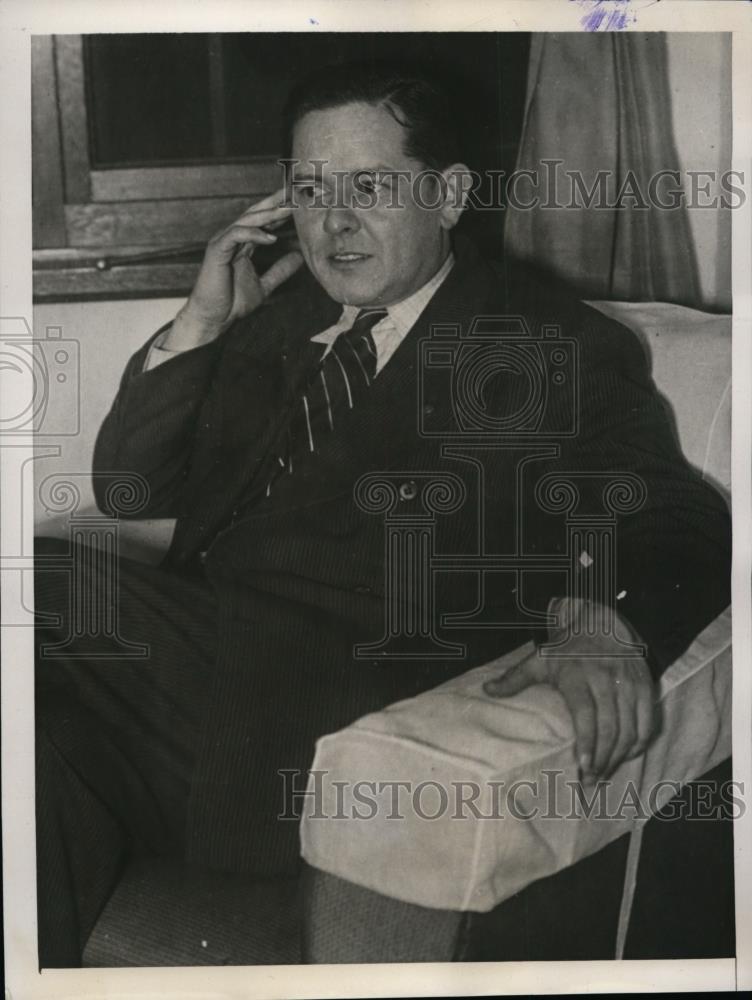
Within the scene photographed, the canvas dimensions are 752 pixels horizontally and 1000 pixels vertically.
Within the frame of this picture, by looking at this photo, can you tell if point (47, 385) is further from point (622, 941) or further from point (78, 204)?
point (622, 941)

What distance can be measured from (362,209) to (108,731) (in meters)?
0.79

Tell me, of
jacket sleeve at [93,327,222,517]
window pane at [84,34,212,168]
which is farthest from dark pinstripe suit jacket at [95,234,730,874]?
window pane at [84,34,212,168]

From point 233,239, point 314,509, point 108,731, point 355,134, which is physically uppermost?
point 355,134

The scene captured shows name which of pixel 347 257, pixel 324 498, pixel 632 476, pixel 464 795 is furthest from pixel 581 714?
pixel 347 257

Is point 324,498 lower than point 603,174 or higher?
lower

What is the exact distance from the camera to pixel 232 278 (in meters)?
1.42

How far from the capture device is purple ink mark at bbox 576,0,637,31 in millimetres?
1443

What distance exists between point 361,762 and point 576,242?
77cm

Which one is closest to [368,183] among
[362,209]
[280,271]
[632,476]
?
[362,209]

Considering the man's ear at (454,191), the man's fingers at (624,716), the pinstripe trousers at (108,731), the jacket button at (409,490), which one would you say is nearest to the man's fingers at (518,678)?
the man's fingers at (624,716)

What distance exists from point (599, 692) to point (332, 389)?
1.80 feet

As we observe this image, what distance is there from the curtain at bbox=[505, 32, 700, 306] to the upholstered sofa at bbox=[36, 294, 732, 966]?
0.06m

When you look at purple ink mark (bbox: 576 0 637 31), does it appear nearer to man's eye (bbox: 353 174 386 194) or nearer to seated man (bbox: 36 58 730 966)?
seated man (bbox: 36 58 730 966)

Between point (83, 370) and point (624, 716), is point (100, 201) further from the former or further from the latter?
point (624, 716)
